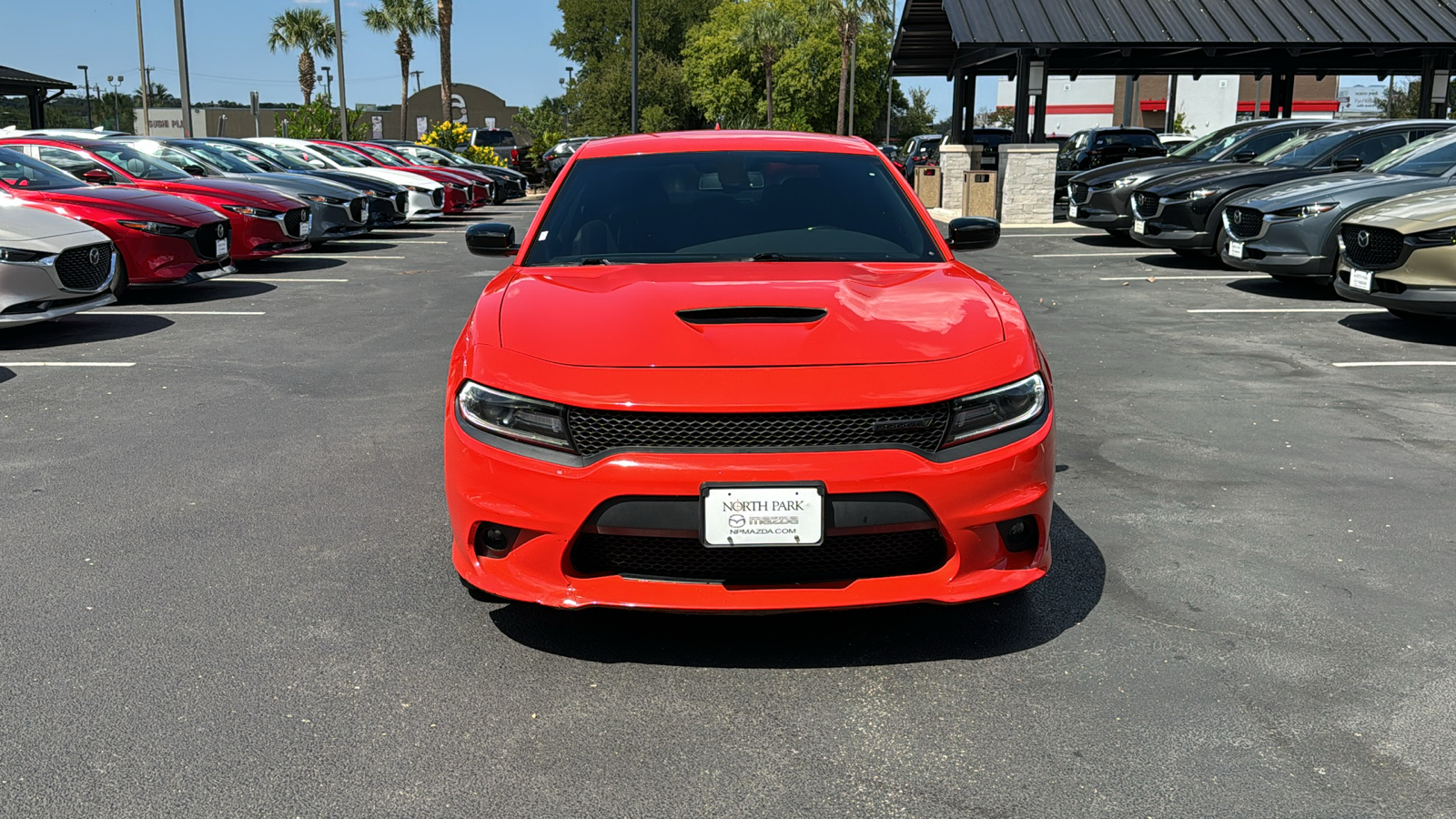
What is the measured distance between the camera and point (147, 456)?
19.0 feet

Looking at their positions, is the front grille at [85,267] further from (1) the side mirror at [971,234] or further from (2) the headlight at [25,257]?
(1) the side mirror at [971,234]

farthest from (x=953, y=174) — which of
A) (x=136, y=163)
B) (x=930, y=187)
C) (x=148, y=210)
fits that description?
(x=148, y=210)

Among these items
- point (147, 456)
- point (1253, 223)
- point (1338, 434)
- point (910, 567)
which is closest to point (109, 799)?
point (910, 567)

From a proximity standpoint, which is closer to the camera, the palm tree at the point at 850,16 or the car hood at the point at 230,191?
the car hood at the point at 230,191

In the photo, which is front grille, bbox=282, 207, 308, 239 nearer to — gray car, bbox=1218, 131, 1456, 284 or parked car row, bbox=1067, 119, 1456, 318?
parked car row, bbox=1067, 119, 1456, 318

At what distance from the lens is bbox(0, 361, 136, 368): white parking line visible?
8.23 meters

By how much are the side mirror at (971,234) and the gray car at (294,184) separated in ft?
38.3

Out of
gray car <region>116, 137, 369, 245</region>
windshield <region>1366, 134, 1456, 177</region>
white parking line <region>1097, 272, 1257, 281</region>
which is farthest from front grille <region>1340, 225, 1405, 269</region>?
gray car <region>116, 137, 369, 245</region>

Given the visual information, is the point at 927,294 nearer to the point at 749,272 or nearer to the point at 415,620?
the point at 749,272

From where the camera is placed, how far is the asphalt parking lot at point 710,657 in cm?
278

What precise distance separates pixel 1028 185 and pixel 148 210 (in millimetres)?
15762

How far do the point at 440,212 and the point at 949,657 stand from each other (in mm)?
20356

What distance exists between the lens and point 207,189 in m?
13.5

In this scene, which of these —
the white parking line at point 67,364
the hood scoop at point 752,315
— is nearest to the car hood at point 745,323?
the hood scoop at point 752,315
